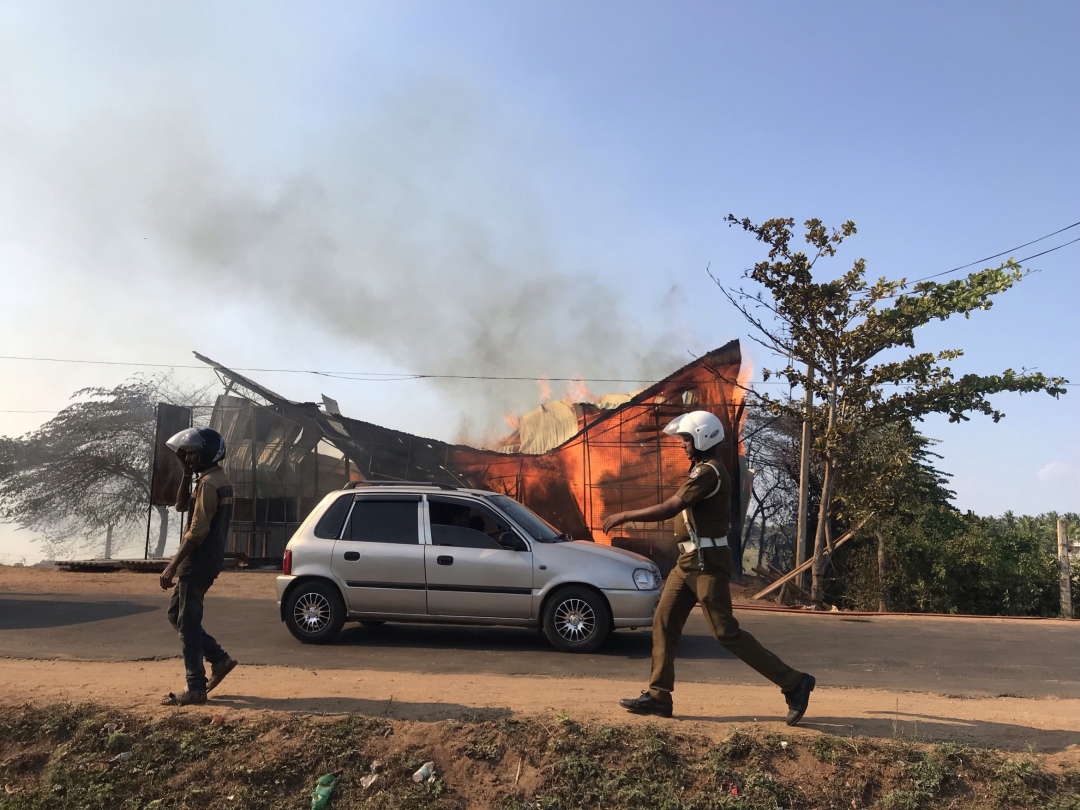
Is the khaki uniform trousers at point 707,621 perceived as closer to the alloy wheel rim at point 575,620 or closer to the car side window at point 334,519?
the alloy wheel rim at point 575,620

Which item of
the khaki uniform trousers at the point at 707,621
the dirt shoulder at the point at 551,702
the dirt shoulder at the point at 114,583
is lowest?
the dirt shoulder at the point at 114,583

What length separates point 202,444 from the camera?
5.51 m

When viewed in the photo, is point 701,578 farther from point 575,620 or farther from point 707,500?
point 575,620

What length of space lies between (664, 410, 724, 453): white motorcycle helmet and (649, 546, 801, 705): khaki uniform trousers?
656 millimetres

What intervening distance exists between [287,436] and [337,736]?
548 inches

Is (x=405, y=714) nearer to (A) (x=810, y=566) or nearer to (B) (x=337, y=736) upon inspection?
(B) (x=337, y=736)

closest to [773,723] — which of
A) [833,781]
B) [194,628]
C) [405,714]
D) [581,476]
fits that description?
[833,781]

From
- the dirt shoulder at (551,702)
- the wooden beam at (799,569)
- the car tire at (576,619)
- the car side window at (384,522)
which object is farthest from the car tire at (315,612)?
the wooden beam at (799,569)

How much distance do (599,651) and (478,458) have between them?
968 centimetres

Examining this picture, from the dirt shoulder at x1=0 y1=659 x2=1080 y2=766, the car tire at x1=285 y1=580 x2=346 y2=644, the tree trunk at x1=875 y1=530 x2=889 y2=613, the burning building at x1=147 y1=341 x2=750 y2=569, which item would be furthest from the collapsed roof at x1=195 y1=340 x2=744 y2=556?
the dirt shoulder at x1=0 y1=659 x2=1080 y2=766

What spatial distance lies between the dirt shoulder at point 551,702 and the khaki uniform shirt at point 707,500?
1.15m

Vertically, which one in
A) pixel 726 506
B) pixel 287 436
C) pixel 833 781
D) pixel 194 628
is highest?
pixel 287 436

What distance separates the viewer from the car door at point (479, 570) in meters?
7.91

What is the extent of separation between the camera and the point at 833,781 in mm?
4102
